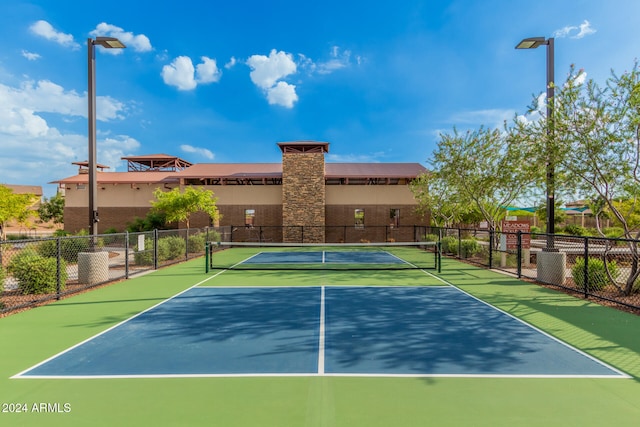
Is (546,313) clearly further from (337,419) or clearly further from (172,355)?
(172,355)

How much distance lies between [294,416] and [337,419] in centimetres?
48

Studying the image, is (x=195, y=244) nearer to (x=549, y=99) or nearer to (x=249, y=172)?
(x=249, y=172)

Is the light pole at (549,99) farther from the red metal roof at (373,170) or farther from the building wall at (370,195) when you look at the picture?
the building wall at (370,195)

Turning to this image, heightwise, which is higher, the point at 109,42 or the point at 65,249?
the point at 109,42

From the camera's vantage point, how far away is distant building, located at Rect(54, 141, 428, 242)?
91.2ft

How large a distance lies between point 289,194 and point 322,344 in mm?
22625

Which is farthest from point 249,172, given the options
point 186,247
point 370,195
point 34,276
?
point 34,276

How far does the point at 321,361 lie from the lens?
5039mm

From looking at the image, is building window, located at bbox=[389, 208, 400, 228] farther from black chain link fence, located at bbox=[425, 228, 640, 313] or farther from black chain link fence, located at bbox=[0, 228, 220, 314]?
black chain link fence, located at bbox=[0, 228, 220, 314]

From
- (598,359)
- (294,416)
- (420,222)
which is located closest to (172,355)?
(294,416)

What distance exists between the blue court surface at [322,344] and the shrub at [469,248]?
1013 cm

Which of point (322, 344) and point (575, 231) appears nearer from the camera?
point (322, 344)

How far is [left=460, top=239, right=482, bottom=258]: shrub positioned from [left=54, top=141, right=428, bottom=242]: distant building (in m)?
10.1

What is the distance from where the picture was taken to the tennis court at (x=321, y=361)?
380 centimetres
